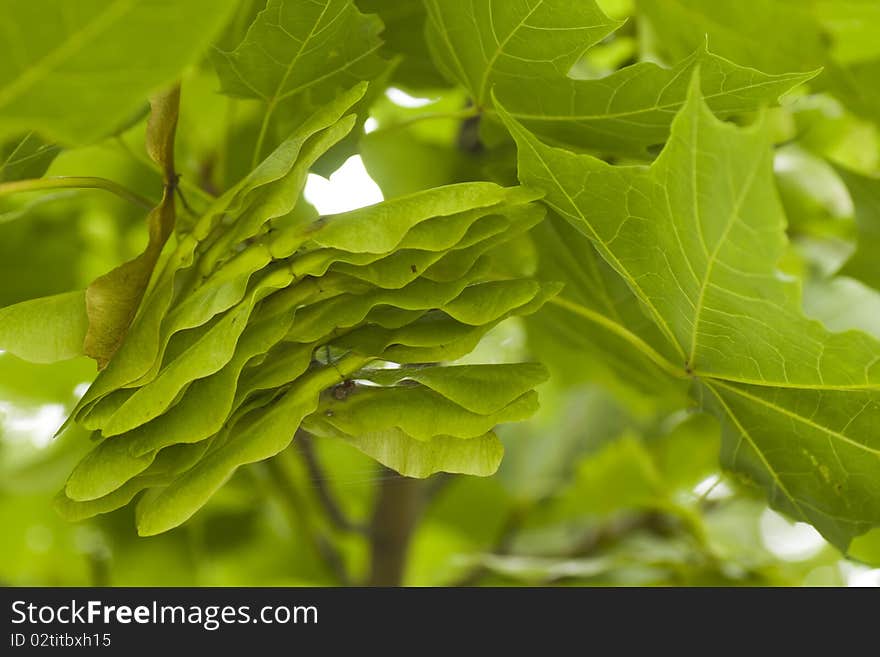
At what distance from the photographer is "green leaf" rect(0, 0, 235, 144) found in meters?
0.17

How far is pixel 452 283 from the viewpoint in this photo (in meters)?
0.25

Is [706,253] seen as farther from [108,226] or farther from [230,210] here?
[108,226]

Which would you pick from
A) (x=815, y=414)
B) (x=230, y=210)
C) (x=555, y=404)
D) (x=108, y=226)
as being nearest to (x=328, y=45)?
(x=230, y=210)

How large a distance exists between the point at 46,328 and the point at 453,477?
41 centimetres

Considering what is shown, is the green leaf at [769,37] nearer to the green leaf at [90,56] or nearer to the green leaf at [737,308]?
the green leaf at [737,308]

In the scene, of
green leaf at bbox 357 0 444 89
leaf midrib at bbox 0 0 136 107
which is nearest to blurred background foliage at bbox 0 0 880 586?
green leaf at bbox 357 0 444 89

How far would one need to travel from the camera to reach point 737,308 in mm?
261

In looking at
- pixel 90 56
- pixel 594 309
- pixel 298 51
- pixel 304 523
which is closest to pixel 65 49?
pixel 90 56

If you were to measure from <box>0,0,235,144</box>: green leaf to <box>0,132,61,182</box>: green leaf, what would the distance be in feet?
0.32

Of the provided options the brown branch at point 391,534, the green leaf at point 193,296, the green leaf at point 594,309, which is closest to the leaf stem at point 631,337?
the green leaf at point 594,309

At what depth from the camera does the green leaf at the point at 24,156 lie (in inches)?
10.7

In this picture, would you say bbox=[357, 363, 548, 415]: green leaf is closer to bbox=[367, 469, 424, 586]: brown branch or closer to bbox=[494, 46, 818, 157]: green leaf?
bbox=[494, 46, 818, 157]: green leaf
